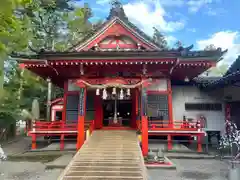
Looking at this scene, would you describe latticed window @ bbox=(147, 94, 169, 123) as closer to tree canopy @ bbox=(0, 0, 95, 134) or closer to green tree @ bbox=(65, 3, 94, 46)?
tree canopy @ bbox=(0, 0, 95, 134)

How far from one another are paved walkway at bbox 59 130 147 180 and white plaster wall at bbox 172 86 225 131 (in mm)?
5009

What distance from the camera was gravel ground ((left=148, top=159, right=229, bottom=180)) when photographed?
7.42 metres

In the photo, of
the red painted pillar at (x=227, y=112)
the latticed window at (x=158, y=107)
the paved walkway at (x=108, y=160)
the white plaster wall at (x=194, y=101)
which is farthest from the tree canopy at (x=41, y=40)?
the red painted pillar at (x=227, y=112)

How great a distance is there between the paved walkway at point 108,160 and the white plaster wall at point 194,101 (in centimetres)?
501

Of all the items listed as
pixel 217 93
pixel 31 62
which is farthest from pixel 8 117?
pixel 217 93

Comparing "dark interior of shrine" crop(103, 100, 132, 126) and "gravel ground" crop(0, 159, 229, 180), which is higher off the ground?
"dark interior of shrine" crop(103, 100, 132, 126)

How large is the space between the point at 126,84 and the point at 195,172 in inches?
201

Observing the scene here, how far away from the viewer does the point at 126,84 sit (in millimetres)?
10602

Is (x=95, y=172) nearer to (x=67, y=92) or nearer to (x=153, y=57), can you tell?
(x=153, y=57)

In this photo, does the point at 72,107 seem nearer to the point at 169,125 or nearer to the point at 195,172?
the point at 169,125

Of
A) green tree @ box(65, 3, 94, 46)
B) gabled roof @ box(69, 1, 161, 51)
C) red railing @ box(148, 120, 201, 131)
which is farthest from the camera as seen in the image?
green tree @ box(65, 3, 94, 46)

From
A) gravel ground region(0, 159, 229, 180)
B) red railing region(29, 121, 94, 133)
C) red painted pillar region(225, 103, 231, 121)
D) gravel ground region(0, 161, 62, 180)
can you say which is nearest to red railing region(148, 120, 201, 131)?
gravel ground region(0, 159, 229, 180)

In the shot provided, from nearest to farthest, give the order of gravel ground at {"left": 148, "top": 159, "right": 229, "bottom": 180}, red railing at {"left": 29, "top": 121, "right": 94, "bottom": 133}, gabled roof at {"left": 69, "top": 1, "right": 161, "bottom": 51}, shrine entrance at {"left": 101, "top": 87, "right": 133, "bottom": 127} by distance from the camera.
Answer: gravel ground at {"left": 148, "top": 159, "right": 229, "bottom": 180}
red railing at {"left": 29, "top": 121, "right": 94, "bottom": 133}
shrine entrance at {"left": 101, "top": 87, "right": 133, "bottom": 127}
gabled roof at {"left": 69, "top": 1, "right": 161, "bottom": 51}

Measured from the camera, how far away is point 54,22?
23625 mm
